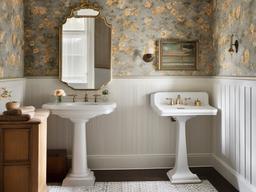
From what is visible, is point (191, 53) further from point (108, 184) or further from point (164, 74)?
point (108, 184)

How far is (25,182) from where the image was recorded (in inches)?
108

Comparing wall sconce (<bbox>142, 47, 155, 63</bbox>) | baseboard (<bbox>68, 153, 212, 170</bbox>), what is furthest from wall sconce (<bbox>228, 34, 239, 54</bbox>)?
baseboard (<bbox>68, 153, 212, 170</bbox>)

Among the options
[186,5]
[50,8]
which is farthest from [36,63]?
[186,5]

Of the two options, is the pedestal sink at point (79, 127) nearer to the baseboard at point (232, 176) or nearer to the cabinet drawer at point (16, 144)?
the cabinet drawer at point (16, 144)

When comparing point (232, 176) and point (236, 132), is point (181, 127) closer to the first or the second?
point (236, 132)

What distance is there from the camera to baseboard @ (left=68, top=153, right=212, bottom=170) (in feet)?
13.7

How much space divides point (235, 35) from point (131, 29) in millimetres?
1323

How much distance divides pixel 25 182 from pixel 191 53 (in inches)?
102

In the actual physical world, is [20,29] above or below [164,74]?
above

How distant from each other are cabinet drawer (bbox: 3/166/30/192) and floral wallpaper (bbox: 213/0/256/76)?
226cm

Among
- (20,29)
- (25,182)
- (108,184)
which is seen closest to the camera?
(25,182)

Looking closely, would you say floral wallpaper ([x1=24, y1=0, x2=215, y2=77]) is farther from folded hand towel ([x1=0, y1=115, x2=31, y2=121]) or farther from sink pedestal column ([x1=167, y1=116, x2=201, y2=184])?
folded hand towel ([x1=0, y1=115, x2=31, y2=121])

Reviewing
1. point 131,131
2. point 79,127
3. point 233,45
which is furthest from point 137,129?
point 233,45

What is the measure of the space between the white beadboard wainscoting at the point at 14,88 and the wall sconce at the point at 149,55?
155 centimetres
